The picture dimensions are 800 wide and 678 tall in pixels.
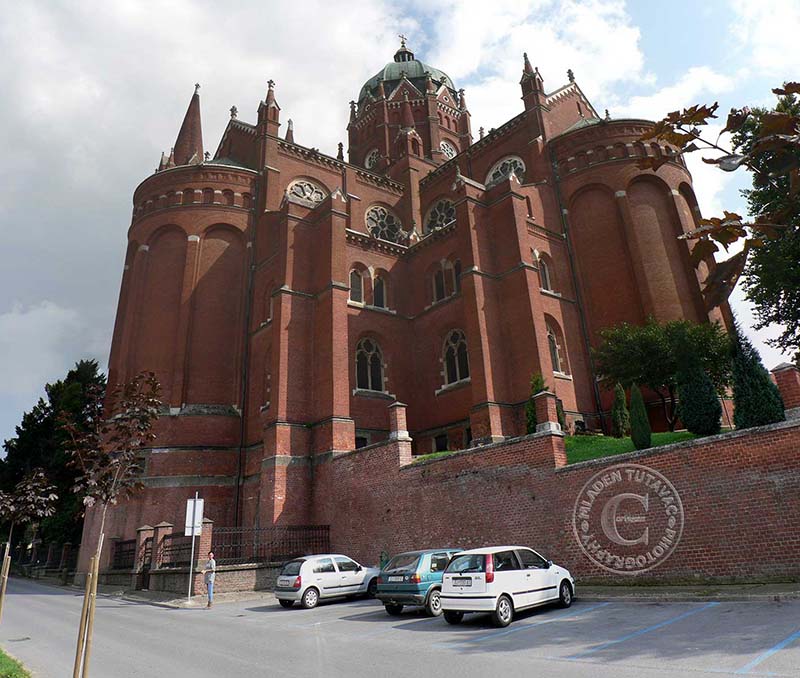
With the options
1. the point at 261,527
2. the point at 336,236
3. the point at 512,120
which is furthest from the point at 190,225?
the point at 512,120

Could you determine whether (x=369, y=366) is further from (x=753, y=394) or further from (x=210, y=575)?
(x=753, y=394)

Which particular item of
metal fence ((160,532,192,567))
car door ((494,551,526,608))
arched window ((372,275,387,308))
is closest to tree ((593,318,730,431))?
arched window ((372,275,387,308))

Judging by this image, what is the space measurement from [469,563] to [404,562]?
2736mm

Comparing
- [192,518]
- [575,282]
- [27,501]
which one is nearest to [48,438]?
[27,501]

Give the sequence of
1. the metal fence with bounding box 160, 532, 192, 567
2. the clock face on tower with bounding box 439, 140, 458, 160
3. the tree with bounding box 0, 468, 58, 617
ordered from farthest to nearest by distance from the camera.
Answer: the clock face on tower with bounding box 439, 140, 458, 160 < the tree with bounding box 0, 468, 58, 617 < the metal fence with bounding box 160, 532, 192, 567

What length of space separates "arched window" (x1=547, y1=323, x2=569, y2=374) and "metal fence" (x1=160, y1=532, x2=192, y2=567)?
16487 mm

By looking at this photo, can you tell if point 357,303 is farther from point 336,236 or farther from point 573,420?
point 573,420

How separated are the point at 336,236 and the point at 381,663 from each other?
20.6 meters

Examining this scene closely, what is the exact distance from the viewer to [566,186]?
29.0 meters

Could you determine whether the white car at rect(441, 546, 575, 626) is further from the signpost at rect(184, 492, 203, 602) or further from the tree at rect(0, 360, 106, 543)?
the tree at rect(0, 360, 106, 543)

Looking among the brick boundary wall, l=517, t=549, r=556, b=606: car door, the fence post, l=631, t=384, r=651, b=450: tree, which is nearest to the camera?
l=517, t=549, r=556, b=606: car door

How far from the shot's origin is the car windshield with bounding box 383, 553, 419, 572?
39.6 feet

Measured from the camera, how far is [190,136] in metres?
36.4

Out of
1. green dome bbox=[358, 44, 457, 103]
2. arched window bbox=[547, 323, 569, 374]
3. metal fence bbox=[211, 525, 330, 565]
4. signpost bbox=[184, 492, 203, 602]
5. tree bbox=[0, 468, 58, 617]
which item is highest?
green dome bbox=[358, 44, 457, 103]
